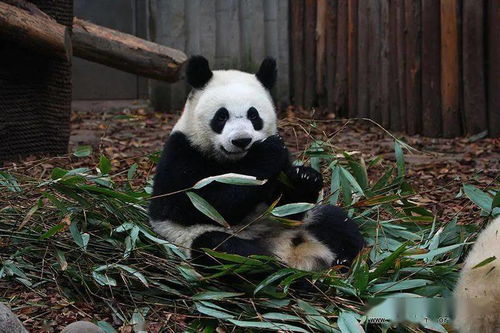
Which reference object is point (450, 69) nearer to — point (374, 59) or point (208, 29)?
point (374, 59)

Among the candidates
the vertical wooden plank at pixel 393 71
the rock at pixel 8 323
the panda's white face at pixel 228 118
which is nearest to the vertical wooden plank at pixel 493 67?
the vertical wooden plank at pixel 393 71

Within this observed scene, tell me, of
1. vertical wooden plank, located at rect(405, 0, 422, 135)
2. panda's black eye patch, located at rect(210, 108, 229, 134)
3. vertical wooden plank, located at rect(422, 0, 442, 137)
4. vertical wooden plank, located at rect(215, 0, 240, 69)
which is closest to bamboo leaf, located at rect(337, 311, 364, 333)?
panda's black eye patch, located at rect(210, 108, 229, 134)

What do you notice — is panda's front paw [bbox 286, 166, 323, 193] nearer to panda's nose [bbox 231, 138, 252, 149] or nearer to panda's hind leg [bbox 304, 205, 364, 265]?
panda's hind leg [bbox 304, 205, 364, 265]

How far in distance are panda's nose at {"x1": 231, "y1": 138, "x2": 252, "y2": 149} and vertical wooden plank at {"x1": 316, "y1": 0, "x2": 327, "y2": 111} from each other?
5.46 m

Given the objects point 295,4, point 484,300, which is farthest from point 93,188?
point 295,4

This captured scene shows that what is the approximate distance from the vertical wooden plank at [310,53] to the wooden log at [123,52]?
221cm

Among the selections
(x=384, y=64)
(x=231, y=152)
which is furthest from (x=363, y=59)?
(x=231, y=152)

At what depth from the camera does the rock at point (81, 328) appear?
2.95 metres

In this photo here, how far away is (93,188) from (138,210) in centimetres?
40

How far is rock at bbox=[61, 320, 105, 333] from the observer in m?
2.95

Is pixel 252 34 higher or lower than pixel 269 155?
higher

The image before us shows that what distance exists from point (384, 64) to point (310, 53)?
1344 mm

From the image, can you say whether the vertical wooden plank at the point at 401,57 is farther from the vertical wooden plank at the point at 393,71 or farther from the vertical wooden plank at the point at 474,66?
the vertical wooden plank at the point at 474,66

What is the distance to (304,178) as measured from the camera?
146 inches
